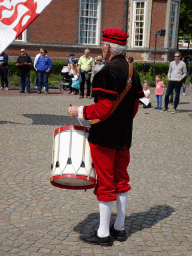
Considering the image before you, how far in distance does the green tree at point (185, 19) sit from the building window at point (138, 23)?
980 cm

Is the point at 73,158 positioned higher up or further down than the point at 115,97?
further down

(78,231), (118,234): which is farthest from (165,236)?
(78,231)

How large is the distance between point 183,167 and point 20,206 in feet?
9.35

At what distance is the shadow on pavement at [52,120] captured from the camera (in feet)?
30.8

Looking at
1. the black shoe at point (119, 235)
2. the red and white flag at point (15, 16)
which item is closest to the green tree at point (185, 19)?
the red and white flag at point (15, 16)

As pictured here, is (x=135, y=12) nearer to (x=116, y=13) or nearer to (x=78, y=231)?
(x=116, y=13)

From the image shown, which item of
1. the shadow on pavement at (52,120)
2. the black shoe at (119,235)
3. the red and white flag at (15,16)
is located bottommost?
the black shoe at (119,235)

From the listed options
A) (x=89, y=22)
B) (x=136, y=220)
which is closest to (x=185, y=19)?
(x=89, y=22)

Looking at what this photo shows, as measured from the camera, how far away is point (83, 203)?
4.44 m

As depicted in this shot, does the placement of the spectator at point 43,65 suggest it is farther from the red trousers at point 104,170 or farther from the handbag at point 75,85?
the red trousers at point 104,170

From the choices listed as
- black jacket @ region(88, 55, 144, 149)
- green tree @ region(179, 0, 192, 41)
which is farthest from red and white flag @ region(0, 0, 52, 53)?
green tree @ region(179, 0, 192, 41)

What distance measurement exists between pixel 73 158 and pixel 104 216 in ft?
1.90

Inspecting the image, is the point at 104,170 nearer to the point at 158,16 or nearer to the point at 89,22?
the point at 89,22

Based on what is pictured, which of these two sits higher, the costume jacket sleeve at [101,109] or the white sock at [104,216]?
the costume jacket sleeve at [101,109]
